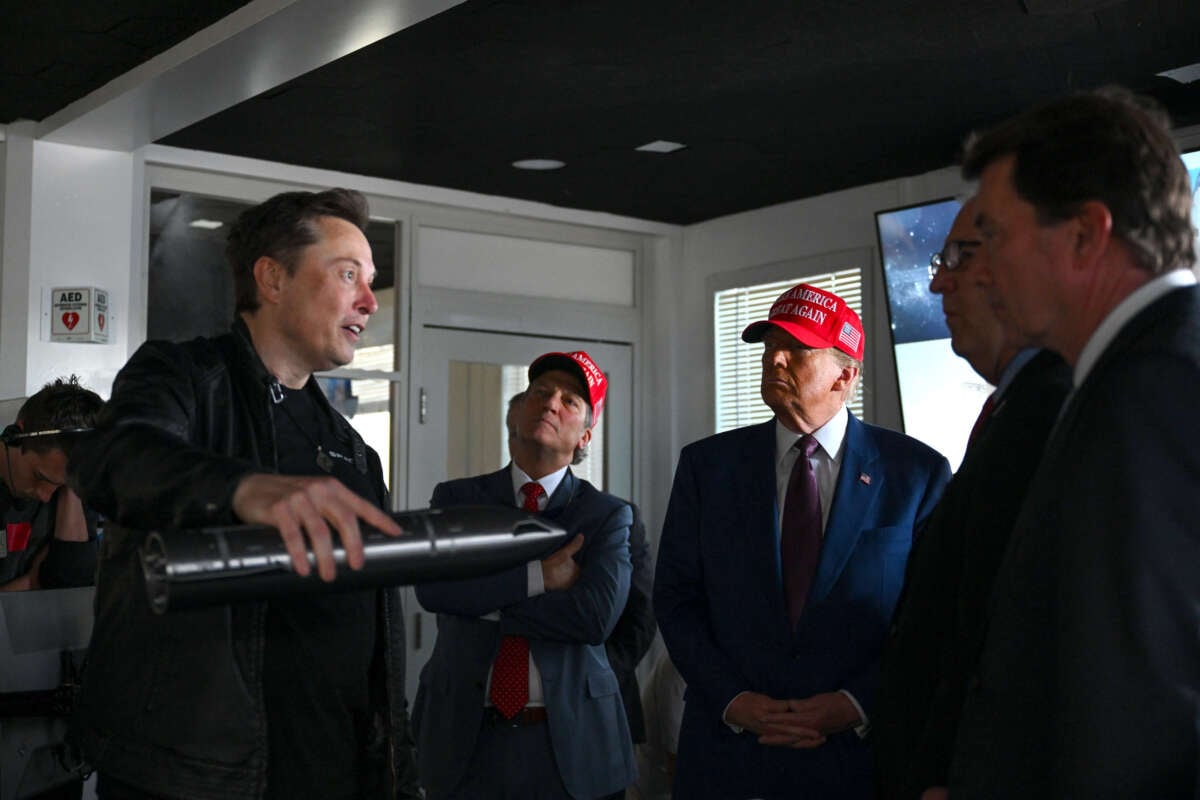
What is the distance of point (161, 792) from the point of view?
1486 millimetres

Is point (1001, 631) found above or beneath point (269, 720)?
above

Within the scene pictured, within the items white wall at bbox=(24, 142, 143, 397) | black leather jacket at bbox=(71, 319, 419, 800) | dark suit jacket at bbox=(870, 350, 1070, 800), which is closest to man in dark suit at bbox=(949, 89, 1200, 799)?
dark suit jacket at bbox=(870, 350, 1070, 800)

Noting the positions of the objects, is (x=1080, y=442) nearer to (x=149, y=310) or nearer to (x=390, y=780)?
(x=390, y=780)

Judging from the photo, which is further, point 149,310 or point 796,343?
point 149,310

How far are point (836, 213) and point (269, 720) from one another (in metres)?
4.23

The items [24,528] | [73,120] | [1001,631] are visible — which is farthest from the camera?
[73,120]

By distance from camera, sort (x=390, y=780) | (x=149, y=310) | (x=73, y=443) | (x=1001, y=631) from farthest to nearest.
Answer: (x=149, y=310), (x=390, y=780), (x=73, y=443), (x=1001, y=631)

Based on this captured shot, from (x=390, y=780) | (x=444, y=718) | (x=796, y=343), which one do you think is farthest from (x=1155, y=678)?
(x=444, y=718)

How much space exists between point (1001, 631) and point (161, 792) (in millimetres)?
970

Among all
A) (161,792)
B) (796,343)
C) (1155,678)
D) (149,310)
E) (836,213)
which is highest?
(836,213)

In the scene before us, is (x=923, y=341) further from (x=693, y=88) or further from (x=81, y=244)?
(x=81, y=244)

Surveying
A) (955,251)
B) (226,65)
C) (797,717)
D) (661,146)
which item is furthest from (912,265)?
(955,251)

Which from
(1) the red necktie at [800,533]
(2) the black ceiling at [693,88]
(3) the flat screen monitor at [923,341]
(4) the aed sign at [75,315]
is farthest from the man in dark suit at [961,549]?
(4) the aed sign at [75,315]

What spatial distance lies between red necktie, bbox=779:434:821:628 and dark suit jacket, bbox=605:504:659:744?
650mm
